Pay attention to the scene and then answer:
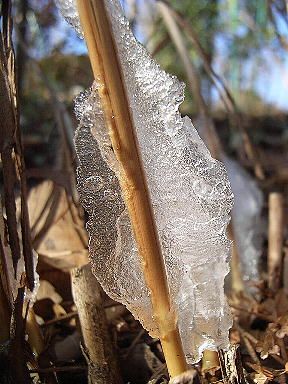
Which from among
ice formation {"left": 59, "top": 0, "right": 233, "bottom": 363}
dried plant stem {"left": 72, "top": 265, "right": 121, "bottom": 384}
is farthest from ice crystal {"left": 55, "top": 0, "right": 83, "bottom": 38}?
dried plant stem {"left": 72, "top": 265, "right": 121, "bottom": 384}

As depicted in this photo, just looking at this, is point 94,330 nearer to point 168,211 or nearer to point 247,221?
point 168,211

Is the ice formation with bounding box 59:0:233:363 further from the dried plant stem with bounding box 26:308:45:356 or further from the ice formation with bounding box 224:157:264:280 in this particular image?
the ice formation with bounding box 224:157:264:280

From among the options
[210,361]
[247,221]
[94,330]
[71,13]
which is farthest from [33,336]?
[247,221]

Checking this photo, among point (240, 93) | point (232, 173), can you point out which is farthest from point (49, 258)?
point (240, 93)

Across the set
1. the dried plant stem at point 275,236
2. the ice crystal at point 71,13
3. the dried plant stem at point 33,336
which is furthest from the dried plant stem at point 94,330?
the dried plant stem at point 275,236

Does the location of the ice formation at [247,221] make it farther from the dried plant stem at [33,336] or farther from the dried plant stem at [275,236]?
the dried plant stem at [33,336]

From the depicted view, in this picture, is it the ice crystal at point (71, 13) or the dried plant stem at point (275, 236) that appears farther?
the dried plant stem at point (275, 236)
